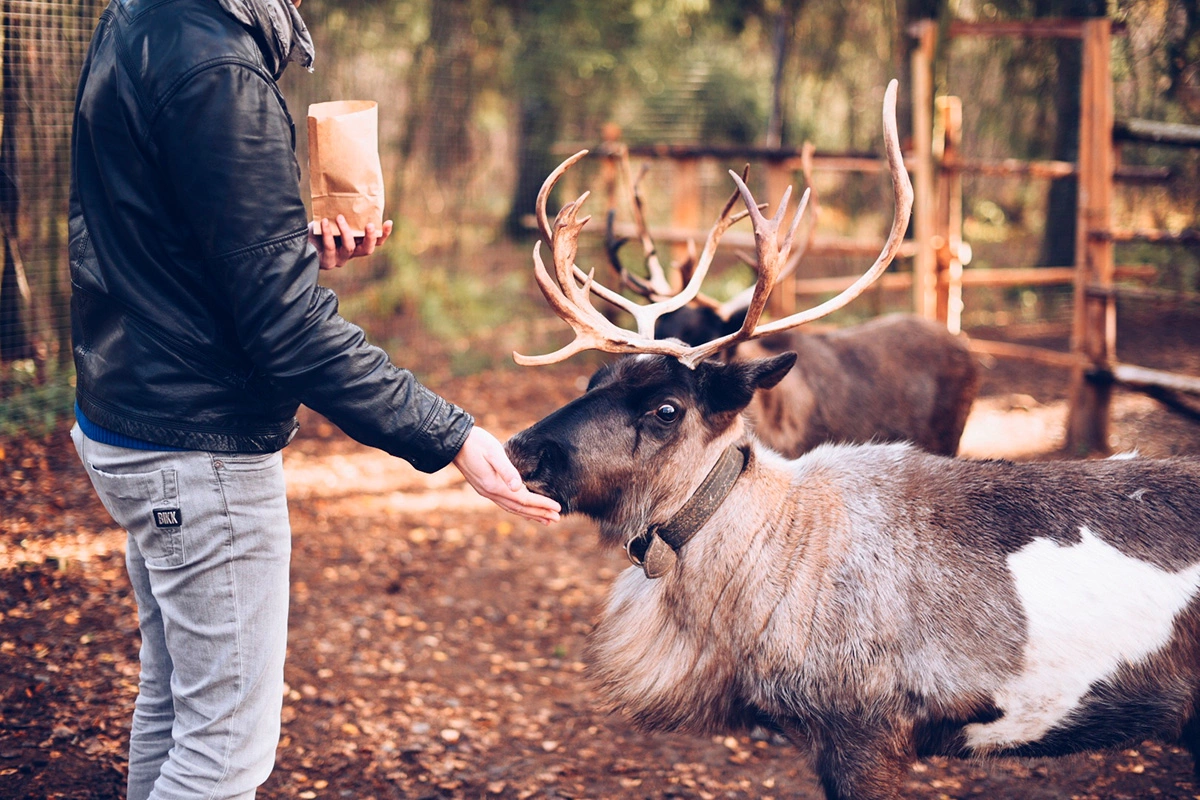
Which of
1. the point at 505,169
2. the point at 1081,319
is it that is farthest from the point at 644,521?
the point at 505,169

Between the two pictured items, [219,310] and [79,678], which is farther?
[79,678]

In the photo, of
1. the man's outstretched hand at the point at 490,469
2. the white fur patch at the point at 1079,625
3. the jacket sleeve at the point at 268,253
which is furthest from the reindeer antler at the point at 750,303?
the white fur patch at the point at 1079,625

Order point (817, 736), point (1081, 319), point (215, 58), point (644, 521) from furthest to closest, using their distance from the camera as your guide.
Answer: point (1081, 319)
point (644, 521)
point (817, 736)
point (215, 58)

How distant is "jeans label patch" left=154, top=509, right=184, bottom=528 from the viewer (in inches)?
70.3

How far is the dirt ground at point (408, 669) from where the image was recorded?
314cm

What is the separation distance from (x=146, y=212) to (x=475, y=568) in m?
3.48

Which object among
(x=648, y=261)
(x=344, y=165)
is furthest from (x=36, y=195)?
(x=344, y=165)

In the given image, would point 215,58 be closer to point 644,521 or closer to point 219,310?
point 219,310

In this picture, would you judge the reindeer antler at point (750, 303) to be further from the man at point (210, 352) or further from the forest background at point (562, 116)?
the forest background at point (562, 116)

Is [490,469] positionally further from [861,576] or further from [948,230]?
[948,230]

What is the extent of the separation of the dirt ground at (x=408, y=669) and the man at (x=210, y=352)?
141 centimetres

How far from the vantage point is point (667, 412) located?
2588 millimetres

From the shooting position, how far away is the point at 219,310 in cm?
179

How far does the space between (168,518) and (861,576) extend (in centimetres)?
169
